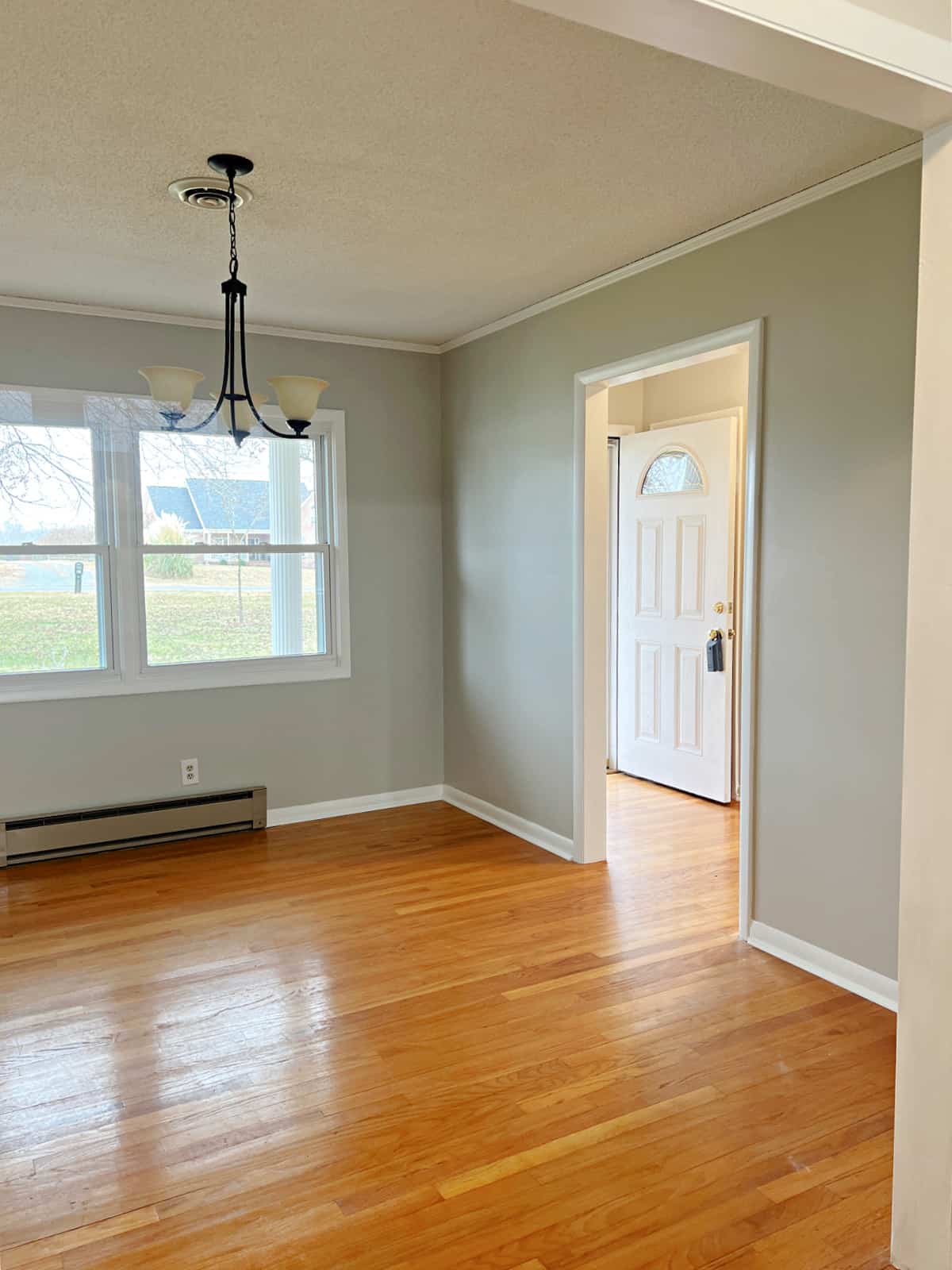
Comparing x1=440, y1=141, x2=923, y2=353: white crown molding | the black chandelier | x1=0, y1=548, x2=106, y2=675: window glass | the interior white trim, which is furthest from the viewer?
the interior white trim

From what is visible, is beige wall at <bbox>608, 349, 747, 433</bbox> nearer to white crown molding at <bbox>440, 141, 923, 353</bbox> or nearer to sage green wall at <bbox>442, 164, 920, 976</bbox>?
white crown molding at <bbox>440, 141, 923, 353</bbox>

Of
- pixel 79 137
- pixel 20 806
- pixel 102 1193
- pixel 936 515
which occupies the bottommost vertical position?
pixel 102 1193

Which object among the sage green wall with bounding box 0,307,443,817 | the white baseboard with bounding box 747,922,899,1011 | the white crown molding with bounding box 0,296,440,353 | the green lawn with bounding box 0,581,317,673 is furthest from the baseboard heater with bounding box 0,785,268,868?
the white baseboard with bounding box 747,922,899,1011

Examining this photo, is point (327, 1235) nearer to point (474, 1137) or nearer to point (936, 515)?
point (474, 1137)

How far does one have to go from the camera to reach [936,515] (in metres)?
1.66

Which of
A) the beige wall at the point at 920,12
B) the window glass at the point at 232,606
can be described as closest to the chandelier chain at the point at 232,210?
the beige wall at the point at 920,12

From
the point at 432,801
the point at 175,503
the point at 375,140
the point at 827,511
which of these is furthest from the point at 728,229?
the point at 432,801

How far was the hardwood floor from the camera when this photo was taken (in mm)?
1955

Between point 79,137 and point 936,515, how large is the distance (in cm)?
231

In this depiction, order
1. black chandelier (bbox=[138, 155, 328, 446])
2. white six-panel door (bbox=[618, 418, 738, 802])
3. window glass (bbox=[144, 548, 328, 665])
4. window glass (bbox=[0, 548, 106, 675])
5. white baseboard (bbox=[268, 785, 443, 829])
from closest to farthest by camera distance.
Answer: black chandelier (bbox=[138, 155, 328, 446]), window glass (bbox=[0, 548, 106, 675]), window glass (bbox=[144, 548, 328, 665]), white baseboard (bbox=[268, 785, 443, 829]), white six-panel door (bbox=[618, 418, 738, 802])

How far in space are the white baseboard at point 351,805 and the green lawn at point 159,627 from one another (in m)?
0.82

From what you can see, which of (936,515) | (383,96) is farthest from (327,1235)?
(383,96)

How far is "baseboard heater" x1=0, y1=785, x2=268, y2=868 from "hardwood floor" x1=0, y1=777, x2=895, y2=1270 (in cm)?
25

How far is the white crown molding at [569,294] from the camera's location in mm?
2766
